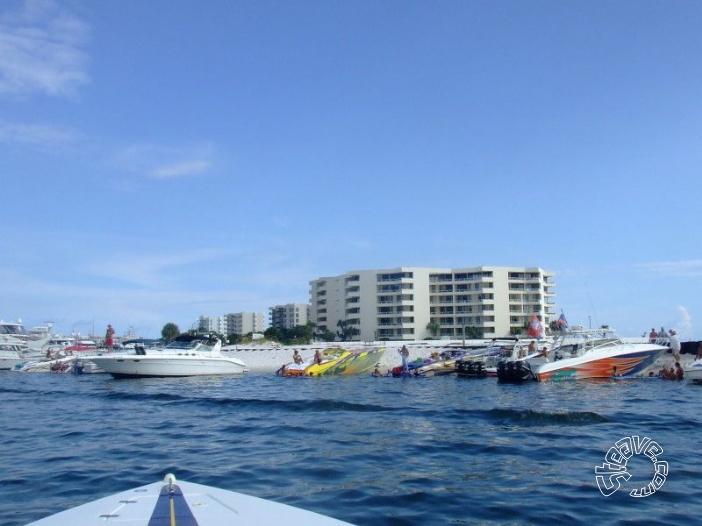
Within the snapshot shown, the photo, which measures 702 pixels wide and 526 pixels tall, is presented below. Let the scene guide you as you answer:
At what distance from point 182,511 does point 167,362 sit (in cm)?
3196

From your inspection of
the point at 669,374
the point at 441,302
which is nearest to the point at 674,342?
the point at 669,374

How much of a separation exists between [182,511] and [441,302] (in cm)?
9568

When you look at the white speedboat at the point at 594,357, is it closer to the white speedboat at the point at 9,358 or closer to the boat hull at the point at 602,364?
the boat hull at the point at 602,364

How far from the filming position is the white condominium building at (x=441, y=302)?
316ft

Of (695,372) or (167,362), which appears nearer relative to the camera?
(695,372)

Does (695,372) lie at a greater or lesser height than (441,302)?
lesser

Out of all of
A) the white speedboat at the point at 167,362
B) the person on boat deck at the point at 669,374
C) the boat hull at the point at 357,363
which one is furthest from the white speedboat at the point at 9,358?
the person on boat deck at the point at 669,374

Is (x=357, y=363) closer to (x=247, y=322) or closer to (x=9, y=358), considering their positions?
(x=9, y=358)

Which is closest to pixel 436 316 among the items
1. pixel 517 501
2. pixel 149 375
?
pixel 149 375

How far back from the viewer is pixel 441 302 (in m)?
99.2
